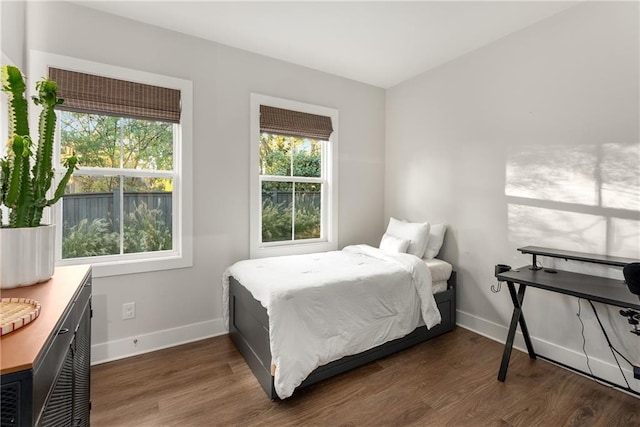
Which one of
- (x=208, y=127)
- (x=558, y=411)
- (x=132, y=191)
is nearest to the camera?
(x=558, y=411)

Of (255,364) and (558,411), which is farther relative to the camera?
(255,364)

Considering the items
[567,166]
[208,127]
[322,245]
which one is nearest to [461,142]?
[567,166]

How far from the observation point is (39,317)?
0.92 metres

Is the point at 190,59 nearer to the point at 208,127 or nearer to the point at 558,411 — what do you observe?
the point at 208,127

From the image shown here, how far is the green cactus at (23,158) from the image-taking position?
3.89 ft

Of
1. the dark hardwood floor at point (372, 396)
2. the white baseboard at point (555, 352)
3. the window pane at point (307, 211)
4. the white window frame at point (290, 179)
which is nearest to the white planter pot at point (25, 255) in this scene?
the dark hardwood floor at point (372, 396)

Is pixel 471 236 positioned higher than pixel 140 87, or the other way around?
pixel 140 87

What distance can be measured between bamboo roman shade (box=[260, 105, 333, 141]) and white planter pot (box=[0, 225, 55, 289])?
2.04 m

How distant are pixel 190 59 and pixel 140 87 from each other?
0.50m

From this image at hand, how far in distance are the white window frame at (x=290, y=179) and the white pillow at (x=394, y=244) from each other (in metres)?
0.62

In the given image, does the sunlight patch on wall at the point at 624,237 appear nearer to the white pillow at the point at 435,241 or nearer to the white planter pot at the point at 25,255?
the white pillow at the point at 435,241

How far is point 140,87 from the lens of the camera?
241cm

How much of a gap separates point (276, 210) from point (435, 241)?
5.50ft

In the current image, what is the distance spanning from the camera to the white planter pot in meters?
1.16
